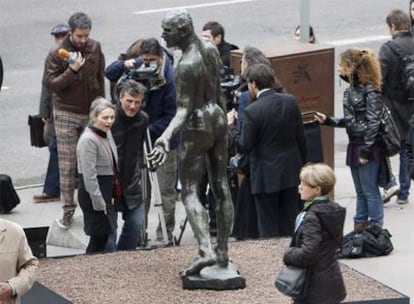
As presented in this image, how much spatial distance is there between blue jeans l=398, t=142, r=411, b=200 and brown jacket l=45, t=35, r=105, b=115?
3.13 metres

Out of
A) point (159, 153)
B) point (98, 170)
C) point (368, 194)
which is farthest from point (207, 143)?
point (368, 194)

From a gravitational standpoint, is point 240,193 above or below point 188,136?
below

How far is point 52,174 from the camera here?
52.2ft

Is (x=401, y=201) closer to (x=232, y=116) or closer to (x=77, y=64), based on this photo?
(x=232, y=116)

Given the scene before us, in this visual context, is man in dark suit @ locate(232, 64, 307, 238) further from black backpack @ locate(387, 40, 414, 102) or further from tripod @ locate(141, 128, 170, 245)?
black backpack @ locate(387, 40, 414, 102)

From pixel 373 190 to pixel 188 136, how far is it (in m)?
3.03

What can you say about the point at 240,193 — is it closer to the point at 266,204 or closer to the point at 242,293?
the point at 266,204

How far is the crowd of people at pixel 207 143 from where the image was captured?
11.4m

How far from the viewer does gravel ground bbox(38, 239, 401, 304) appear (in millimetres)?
11609

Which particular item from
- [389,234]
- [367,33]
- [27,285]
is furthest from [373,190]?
[367,33]

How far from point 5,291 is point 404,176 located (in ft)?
23.2

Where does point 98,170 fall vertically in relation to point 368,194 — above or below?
above

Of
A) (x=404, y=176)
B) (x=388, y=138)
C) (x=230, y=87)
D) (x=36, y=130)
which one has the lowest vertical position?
(x=404, y=176)

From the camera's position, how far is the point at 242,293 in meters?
11.8
